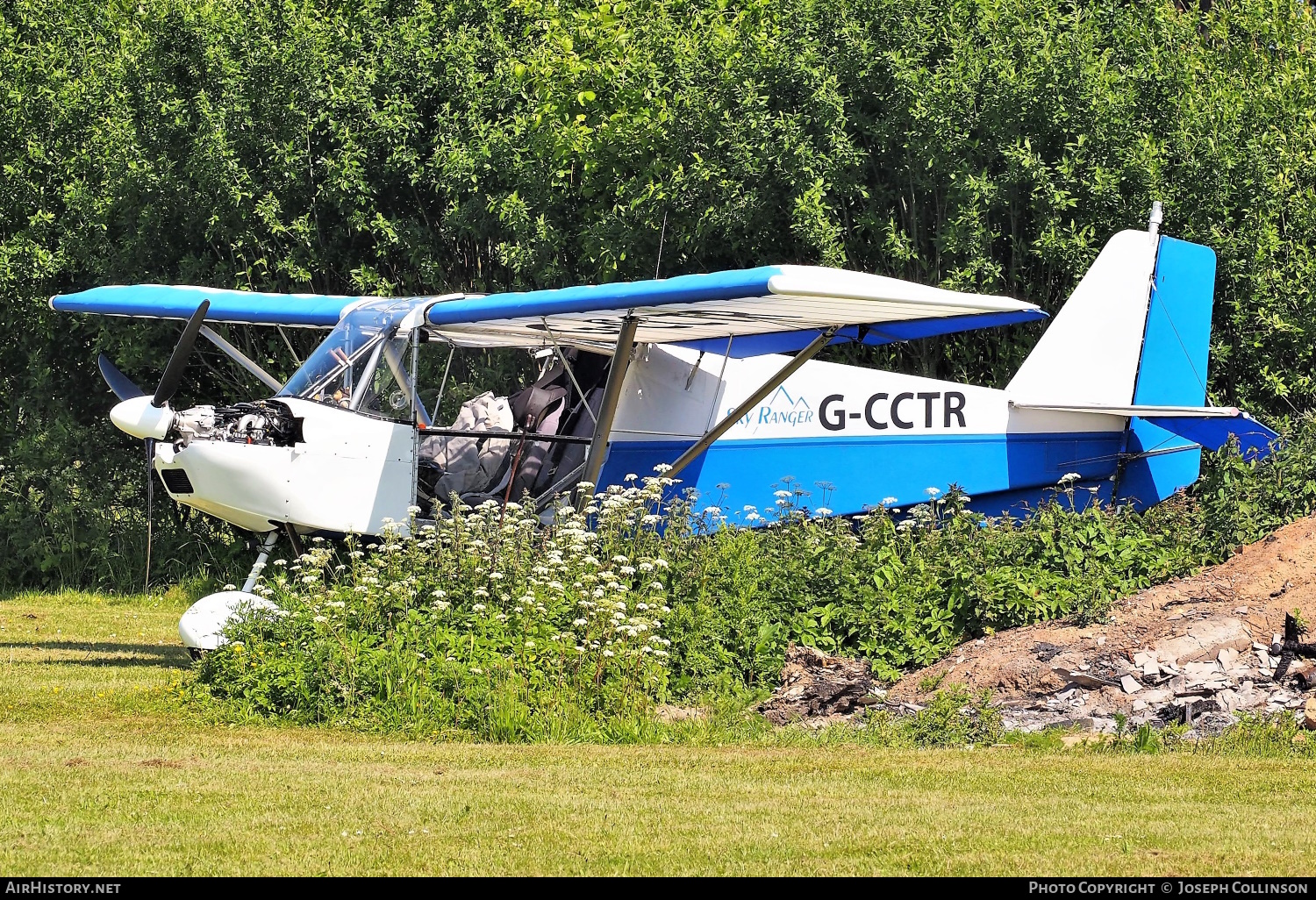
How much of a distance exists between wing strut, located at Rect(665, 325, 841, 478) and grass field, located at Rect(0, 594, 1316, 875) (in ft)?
12.6

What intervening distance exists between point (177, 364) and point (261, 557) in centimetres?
145

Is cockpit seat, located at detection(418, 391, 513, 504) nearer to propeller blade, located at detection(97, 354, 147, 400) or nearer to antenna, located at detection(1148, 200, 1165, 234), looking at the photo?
propeller blade, located at detection(97, 354, 147, 400)

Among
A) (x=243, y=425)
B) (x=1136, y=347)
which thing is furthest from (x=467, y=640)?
(x=1136, y=347)

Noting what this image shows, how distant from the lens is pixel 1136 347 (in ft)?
38.6

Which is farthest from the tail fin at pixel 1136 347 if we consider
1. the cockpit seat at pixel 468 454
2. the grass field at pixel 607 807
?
the grass field at pixel 607 807

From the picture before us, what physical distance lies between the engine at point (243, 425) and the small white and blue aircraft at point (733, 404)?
0.03 meters

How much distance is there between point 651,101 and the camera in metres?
14.1

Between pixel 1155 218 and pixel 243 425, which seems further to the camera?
pixel 1155 218

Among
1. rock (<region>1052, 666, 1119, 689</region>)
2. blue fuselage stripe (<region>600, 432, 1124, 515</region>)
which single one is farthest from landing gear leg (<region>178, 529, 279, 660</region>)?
rock (<region>1052, 666, 1119, 689</region>)

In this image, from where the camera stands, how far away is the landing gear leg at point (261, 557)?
32.0 feet

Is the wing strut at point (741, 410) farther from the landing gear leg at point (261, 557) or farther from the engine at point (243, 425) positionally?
the landing gear leg at point (261, 557)

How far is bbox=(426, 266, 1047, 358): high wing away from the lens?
903 centimetres

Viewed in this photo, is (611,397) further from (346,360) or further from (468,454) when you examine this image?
(346,360)
